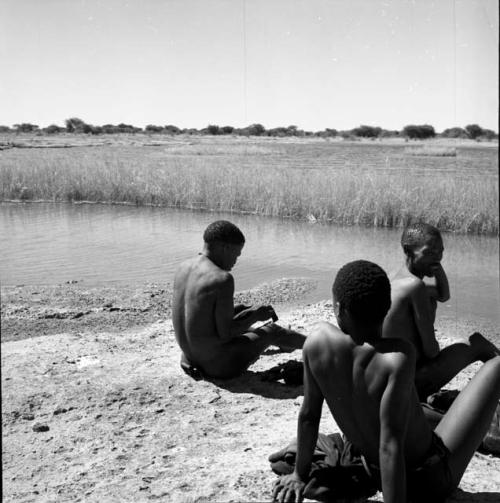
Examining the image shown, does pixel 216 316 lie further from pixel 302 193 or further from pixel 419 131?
pixel 419 131

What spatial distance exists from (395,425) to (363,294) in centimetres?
52

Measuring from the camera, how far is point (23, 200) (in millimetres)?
6332

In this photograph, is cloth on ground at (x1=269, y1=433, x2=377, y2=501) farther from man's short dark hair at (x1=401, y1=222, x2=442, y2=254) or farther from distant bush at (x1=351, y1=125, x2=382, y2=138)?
distant bush at (x1=351, y1=125, x2=382, y2=138)

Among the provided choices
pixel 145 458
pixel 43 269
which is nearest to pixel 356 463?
pixel 145 458

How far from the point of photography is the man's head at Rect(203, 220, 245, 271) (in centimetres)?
488

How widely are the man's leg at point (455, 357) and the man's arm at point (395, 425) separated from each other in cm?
147

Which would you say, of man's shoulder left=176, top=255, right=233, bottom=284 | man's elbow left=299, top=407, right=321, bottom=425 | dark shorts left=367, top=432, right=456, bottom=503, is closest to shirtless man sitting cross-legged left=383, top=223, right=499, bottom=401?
dark shorts left=367, top=432, right=456, bottom=503

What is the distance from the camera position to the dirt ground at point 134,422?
3518 millimetres

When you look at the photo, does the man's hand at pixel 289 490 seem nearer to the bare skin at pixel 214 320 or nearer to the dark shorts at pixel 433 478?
the dark shorts at pixel 433 478

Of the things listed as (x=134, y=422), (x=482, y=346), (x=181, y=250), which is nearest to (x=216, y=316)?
(x=134, y=422)

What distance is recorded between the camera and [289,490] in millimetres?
3127

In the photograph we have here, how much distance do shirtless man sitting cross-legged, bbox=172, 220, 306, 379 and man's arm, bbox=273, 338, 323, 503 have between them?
1870 mm

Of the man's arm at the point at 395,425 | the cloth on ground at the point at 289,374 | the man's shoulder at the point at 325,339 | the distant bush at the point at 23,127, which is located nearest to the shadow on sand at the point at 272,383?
the cloth on ground at the point at 289,374

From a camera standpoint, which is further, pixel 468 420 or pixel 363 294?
pixel 468 420
